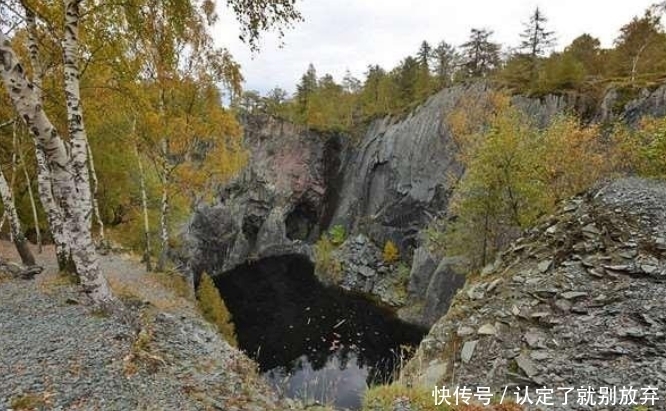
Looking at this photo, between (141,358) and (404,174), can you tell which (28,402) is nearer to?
(141,358)

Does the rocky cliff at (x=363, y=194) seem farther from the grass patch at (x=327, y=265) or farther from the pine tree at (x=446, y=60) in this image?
the pine tree at (x=446, y=60)

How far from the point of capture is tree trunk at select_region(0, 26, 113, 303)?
22.2 ft

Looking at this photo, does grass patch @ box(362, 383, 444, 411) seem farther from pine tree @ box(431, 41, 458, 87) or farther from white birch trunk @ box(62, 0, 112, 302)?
pine tree @ box(431, 41, 458, 87)

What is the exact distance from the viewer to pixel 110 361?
22.1ft

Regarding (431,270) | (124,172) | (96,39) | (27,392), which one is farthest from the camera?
(431,270)

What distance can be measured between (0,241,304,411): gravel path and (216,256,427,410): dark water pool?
7850 mm

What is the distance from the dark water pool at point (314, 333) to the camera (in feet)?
67.8

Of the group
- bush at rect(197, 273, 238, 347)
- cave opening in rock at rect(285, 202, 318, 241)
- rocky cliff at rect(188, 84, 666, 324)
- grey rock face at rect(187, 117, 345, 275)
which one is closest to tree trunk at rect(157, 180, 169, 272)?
bush at rect(197, 273, 238, 347)

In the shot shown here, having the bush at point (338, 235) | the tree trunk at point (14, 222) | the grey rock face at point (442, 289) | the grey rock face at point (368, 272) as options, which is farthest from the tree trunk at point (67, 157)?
the bush at point (338, 235)

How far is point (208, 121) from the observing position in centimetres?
1667

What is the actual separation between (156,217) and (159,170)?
8.03 meters

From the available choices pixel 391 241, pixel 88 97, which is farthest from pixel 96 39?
pixel 391 241

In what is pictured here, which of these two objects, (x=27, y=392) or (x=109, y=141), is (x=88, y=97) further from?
(x=27, y=392)

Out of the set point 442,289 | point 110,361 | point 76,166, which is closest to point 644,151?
point 442,289
